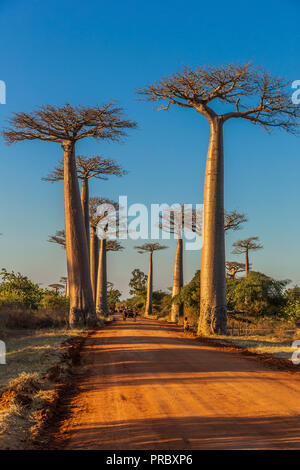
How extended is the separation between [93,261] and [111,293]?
132 feet

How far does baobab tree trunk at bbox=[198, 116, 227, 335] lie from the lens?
15469mm

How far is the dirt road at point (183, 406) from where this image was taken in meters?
3.69

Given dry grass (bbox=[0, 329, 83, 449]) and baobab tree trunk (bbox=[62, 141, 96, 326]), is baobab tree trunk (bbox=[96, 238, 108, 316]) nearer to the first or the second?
baobab tree trunk (bbox=[62, 141, 96, 326])

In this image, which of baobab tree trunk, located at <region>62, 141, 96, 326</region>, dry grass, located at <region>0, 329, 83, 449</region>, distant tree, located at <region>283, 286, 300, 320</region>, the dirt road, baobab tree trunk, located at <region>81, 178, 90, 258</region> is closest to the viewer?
the dirt road

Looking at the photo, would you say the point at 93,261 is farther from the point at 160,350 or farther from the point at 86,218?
the point at 160,350

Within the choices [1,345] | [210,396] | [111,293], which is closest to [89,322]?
[1,345]

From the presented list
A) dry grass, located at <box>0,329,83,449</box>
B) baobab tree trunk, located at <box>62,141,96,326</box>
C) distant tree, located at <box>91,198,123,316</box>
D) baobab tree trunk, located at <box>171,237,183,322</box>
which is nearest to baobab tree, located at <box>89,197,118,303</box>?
distant tree, located at <box>91,198,123,316</box>

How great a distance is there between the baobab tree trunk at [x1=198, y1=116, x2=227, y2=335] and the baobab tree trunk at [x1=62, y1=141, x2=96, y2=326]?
6.36 m

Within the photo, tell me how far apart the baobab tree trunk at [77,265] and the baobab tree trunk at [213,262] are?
6.36 meters

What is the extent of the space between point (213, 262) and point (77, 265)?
7002 millimetres

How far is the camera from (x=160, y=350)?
33.6ft

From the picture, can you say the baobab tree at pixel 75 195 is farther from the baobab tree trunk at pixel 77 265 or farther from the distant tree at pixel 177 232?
the distant tree at pixel 177 232

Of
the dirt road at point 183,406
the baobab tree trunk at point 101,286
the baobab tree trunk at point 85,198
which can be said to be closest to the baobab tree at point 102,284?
the baobab tree trunk at point 101,286
